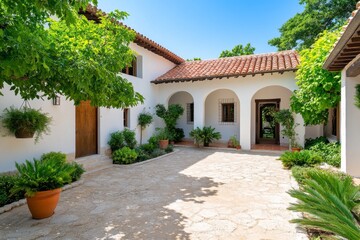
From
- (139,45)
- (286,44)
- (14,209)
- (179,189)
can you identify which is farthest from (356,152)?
(286,44)

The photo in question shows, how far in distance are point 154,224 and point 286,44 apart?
17689mm

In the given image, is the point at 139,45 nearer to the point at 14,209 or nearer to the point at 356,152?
the point at 14,209

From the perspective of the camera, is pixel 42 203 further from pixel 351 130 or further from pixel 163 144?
pixel 163 144

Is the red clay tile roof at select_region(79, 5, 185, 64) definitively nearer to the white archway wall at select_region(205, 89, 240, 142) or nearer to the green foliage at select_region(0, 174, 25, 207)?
the white archway wall at select_region(205, 89, 240, 142)

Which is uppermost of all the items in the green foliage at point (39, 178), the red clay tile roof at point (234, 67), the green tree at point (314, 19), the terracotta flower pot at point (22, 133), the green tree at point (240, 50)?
the green tree at point (240, 50)

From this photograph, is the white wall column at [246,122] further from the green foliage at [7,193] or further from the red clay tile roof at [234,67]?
the green foliage at [7,193]

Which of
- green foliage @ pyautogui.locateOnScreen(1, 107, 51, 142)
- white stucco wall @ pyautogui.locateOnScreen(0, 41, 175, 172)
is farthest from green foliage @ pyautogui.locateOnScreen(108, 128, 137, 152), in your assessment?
green foliage @ pyautogui.locateOnScreen(1, 107, 51, 142)

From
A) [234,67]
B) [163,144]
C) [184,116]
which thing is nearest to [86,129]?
[163,144]

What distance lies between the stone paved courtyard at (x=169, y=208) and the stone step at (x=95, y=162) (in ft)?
2.16

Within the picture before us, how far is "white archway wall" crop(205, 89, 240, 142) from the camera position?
1452cm

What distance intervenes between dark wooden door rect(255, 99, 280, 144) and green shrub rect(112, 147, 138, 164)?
862 centimetres

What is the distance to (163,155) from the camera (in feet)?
34.7

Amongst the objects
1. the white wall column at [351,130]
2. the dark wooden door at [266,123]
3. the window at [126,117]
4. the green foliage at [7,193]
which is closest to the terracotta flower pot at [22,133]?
the green foliage at [7,193]

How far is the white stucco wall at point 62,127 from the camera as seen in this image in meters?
6.04
